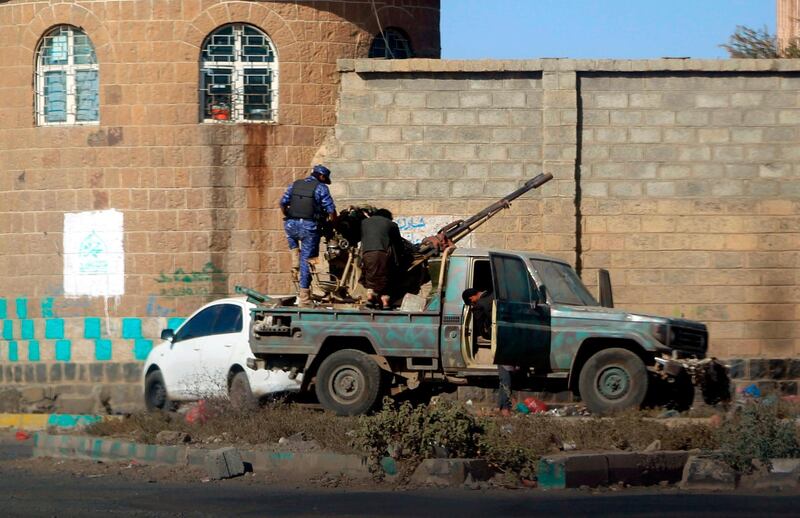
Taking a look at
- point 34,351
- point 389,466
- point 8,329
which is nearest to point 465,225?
point 389,466

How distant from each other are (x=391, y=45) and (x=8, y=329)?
671 centimetres

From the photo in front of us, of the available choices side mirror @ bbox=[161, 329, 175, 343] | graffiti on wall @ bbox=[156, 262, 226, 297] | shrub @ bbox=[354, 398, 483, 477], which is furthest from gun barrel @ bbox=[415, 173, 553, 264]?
graffiti on wall @ bbox=[156, 262, 226, 297]

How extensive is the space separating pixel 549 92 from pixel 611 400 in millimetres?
5372

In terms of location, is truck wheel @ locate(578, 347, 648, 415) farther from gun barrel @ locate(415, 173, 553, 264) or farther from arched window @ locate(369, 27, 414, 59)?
arched window @ locate(369, 27, 414, 59)

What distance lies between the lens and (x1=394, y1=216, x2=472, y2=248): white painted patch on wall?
17.3 metres

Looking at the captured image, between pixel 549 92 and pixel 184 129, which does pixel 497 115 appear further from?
pixel 184 129

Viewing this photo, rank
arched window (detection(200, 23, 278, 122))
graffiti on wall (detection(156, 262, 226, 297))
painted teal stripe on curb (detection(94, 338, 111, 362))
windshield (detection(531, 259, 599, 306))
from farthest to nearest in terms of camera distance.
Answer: painted teal stripe on curb (detection(94, 338, 111, 362)), arched window (detection(200, 23, 278, 122)), graffiti on wall (detection(156, 262, 226, 297)), windshield (detection(531, 259, 599, 306))

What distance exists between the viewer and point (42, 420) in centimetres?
1670

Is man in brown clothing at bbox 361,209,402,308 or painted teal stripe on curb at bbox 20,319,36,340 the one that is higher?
man in brown clothing at bbox 361,209,402,308

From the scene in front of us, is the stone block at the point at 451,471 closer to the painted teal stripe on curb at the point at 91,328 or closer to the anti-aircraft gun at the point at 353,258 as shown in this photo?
the anti-aircraft gun at the point at 353,258

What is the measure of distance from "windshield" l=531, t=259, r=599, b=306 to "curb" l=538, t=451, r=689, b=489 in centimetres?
364

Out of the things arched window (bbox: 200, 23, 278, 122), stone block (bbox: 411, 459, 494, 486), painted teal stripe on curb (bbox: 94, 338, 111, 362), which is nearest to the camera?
stone block (bbox: 411, 459, 494, 486)

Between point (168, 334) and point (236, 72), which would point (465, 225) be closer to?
point (168, 334)

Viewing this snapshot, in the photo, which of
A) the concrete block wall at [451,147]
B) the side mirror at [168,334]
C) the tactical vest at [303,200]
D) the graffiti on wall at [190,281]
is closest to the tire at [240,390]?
the side mirror at [168,334]
